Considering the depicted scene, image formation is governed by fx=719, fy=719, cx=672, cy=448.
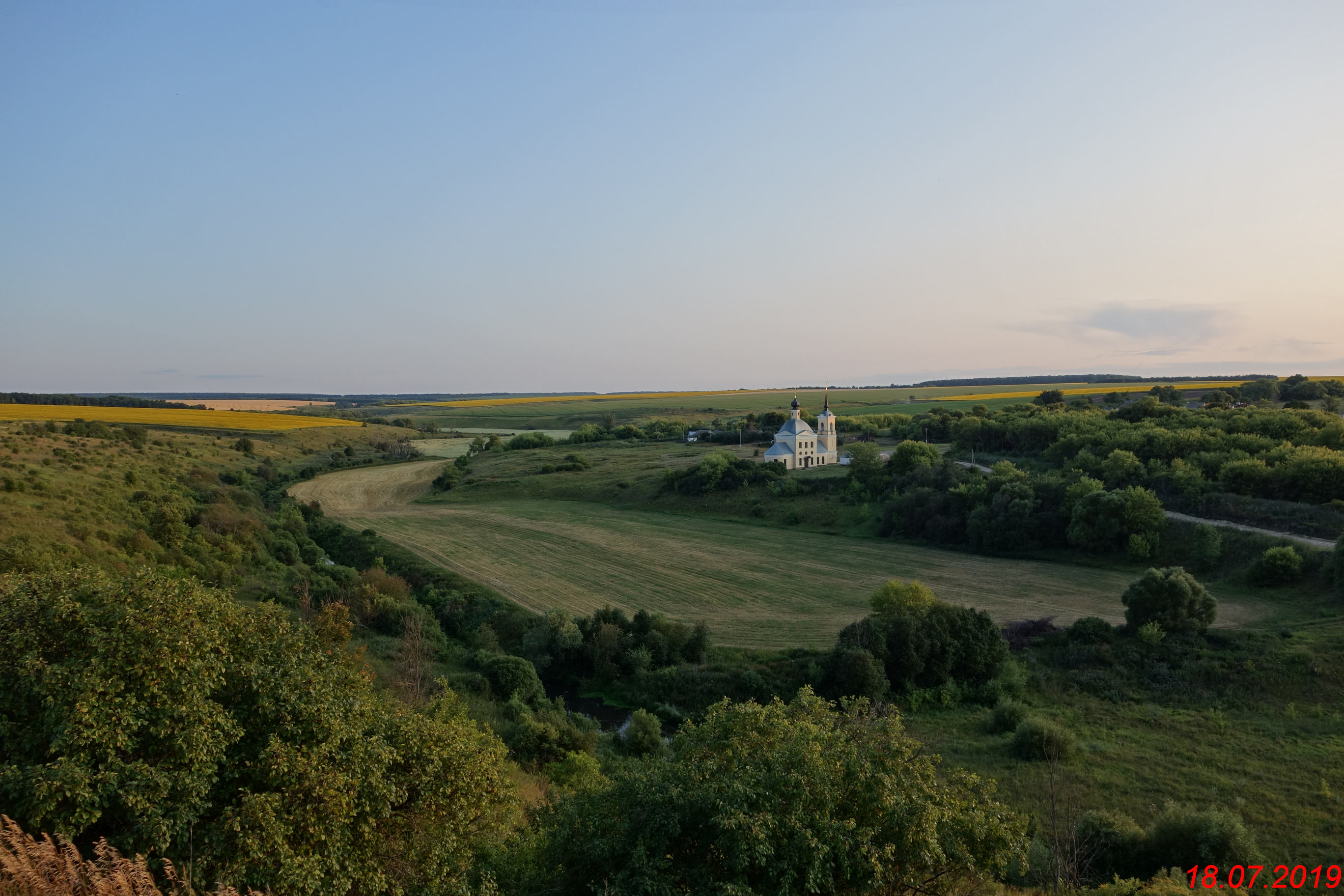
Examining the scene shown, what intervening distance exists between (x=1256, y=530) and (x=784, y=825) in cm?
4172

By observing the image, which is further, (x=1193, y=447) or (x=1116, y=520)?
(x=1193, y=447)

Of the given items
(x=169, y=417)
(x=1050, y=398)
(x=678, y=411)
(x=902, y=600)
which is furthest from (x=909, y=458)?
(x=678, y=411)

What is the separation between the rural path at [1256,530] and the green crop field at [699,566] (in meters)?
5.67

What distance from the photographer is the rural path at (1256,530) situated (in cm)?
3497

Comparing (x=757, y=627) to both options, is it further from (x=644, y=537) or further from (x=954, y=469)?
(x=954, y=469)

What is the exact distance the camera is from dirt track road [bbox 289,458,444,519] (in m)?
62.8

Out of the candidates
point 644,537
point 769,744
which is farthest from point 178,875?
point 644,537

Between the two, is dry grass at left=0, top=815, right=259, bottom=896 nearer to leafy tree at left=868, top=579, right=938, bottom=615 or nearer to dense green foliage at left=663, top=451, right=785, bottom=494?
leafy tree at left=868, top=579, right=938, bottom=615

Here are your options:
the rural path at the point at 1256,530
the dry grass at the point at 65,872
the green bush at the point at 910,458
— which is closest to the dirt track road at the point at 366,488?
the green bush at the point at 910,458

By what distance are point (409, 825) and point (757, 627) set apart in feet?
78.5

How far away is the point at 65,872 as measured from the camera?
22.6 ft

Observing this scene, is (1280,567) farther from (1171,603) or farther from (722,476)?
(722,476)

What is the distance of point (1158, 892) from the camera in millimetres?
10125

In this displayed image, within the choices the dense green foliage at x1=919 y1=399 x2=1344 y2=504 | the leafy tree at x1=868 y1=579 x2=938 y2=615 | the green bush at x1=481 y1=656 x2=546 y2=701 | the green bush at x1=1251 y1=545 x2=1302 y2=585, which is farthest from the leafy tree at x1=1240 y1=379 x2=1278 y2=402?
the green bush at x1=481 y1=656 x2=546 y2=701
